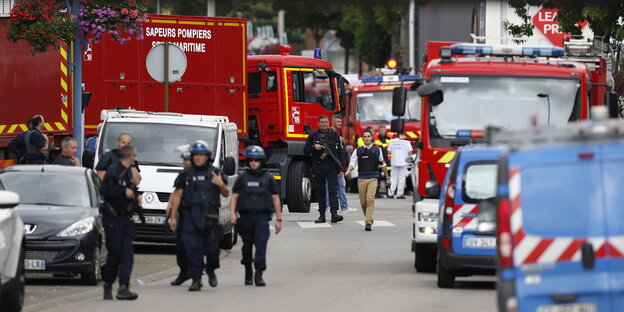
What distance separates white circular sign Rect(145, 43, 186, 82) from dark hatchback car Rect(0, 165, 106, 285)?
729cm

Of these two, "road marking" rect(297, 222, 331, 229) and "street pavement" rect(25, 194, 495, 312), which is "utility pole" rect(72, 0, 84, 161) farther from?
"road marking" rect(297, 222, 331, 229)

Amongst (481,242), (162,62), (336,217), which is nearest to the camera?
(481,242)

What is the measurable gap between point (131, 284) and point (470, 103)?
5625 mm

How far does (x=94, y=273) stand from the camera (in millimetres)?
17906

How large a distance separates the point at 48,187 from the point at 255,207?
102 inches

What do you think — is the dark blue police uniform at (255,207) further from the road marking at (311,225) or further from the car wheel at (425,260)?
the road marking at (311,225)

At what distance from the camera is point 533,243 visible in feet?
33.8

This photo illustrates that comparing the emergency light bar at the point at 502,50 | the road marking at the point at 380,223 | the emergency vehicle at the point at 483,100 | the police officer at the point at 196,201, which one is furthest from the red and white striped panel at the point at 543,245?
the road marking at the point at 380,223

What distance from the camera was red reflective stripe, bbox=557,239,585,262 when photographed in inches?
403

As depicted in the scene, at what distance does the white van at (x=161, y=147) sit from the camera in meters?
21.8

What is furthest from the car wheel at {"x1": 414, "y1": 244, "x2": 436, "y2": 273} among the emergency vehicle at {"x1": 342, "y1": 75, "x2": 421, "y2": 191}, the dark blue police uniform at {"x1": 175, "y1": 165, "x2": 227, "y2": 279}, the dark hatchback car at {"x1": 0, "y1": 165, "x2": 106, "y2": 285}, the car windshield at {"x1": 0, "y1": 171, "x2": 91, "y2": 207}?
the emergency vehicle at {"x1": 342, "y1": 75, "x2": 421, "y2": 191}

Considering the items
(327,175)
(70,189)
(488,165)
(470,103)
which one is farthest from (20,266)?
(327,175)

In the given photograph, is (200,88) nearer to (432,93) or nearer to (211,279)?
(432,93)

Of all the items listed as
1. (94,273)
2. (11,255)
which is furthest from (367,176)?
(11,255)
